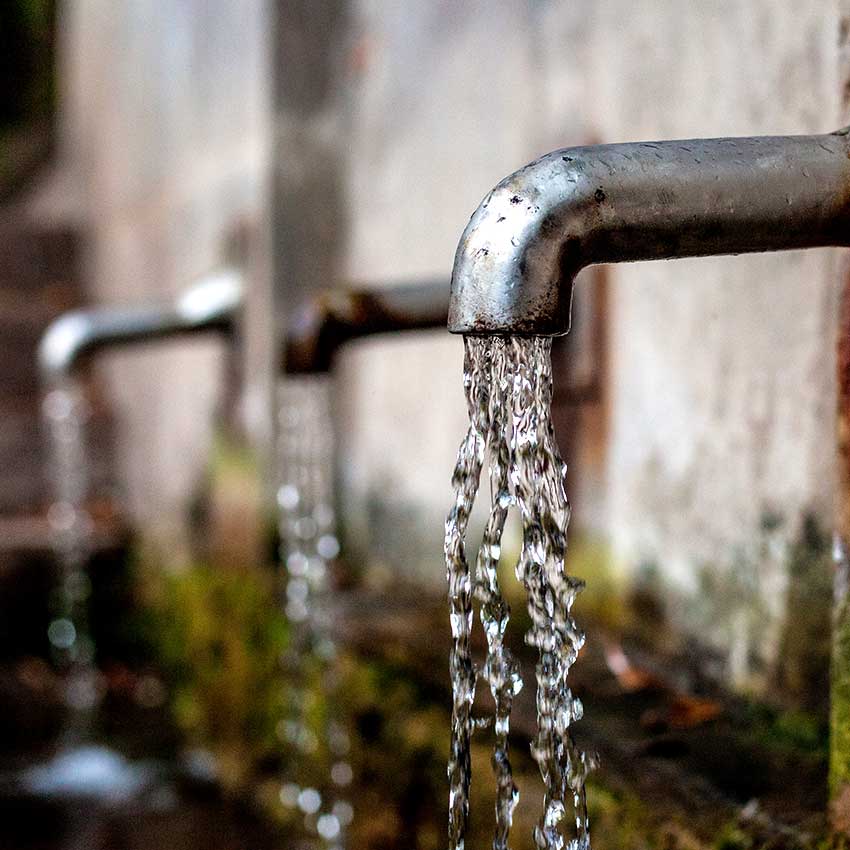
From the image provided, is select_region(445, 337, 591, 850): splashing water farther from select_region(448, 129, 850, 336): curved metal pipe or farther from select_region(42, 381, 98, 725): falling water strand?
select_region(42, 381, 98, 725): falling water strand

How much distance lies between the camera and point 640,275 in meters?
2.49

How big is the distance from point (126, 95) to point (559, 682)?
15.0 ft

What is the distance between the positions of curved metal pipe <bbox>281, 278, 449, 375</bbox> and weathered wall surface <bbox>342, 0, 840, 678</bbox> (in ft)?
1.51

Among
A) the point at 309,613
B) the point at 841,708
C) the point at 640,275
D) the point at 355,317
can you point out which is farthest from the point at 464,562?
the point at 309,613

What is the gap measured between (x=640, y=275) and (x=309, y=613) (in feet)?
4.27

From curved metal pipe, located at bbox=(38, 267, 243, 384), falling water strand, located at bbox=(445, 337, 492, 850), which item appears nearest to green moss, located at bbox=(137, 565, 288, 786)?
curved metal pipe, located at bbox=(38, 267, 243, 384)

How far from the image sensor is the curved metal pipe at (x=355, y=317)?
94.6 inches

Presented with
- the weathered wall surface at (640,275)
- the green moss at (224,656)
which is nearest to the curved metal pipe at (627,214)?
the weathered wall surface at (640,275)

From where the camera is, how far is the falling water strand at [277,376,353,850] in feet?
9.89

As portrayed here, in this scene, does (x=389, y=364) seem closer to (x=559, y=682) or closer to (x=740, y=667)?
(x=740, y=667)

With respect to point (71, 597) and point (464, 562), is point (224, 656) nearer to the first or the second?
point (71, 597)

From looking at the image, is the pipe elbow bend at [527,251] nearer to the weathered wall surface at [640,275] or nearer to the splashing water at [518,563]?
the splashing water at [518,563]

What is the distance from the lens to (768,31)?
2072 millimetres

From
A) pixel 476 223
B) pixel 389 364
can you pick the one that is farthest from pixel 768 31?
pixel 389 364
